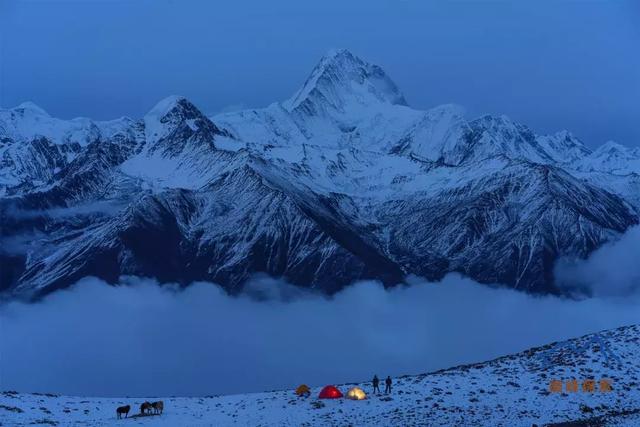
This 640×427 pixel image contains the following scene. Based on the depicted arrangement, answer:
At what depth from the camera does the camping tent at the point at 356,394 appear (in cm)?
9244

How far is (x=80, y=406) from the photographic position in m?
94.8

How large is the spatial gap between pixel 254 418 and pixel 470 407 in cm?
2207

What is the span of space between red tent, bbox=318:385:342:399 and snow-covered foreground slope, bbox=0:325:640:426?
1392mm

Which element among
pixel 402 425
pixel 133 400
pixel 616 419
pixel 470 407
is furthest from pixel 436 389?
pixel 133 400

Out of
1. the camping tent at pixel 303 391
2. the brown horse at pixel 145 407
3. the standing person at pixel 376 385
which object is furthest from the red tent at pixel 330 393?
the brown horse at pixel 145 407

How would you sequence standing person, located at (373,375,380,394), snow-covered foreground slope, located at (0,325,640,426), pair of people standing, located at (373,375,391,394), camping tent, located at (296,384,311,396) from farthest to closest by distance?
camping tent, located at (296,384,311,396) → standing person, located at (373,375,380,394) → pair of people standing, located at (373,375,391,394) → snow-covered foreground slope, located at (0,325,640,426)

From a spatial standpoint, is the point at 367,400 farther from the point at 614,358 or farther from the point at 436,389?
the point at 614,358

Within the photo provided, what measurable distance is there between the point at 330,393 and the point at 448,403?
45.5 ft

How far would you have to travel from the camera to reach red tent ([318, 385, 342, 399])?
3691 inches

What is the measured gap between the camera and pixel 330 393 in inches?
3711

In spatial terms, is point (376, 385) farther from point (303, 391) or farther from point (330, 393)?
A: point (303, 391)

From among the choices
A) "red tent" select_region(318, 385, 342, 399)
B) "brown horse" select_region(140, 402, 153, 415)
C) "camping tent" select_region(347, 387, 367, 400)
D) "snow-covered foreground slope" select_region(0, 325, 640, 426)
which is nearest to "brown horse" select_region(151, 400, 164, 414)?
"brown horse" select_region(140, 402, 153, 415)

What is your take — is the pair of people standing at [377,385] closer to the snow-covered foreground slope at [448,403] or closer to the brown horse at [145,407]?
the snow-covered foreground slope at [448,403]

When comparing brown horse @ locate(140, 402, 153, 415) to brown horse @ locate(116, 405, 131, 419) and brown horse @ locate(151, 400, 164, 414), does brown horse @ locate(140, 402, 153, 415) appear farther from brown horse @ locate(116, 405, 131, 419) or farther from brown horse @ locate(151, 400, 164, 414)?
brown horse @ locate(116, 405, 131, 419)
